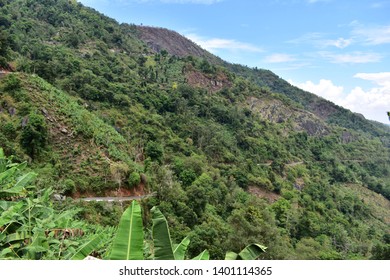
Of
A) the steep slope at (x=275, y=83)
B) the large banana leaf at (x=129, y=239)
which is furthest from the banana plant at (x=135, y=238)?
the steep slope at (x=275, y=83)

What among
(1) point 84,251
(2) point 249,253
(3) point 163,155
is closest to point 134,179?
(3) point 163,155

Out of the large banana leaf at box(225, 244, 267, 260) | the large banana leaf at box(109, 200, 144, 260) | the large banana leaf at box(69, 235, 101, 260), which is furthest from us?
the large banana leaf at box(69, 235, 101, 260)

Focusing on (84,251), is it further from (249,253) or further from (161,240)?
(249,253)

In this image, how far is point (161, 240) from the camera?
247cm

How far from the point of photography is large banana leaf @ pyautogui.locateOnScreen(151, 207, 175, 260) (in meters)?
2.45

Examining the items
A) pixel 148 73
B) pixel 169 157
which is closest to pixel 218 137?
pixel 169 157

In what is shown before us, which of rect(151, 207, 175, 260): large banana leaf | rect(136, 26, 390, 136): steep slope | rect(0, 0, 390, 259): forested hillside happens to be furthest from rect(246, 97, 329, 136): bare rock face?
rect(151, 207, 175, 260): large banana leaf

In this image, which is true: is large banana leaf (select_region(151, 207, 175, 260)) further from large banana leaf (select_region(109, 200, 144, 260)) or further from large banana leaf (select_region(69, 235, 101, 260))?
large banana leaf (select_region(69, 235, 101, 260))

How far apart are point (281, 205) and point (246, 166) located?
8.60 meters

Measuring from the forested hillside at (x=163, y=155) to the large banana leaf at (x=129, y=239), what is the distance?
0.75 metres

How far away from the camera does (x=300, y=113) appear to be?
74750 mm

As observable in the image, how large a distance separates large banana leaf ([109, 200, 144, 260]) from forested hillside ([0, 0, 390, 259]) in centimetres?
75

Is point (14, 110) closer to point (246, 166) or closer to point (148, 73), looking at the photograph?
point (246, 166)

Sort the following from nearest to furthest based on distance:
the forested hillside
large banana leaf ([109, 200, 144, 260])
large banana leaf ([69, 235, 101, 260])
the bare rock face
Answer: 1. large banana leaf ([109, 200, 144, 260])
2. large banana leaf ([69, 235, 101, 260])
3. the forested hillside
4. the bare rock face
